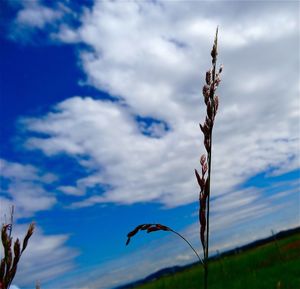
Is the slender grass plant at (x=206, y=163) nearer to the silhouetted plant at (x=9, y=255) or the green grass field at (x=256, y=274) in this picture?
the silhouetted plant at (x=9, y=255)

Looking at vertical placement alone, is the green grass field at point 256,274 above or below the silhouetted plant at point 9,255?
above

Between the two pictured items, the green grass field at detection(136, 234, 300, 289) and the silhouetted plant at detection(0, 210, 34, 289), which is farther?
the green grass field at detection(136, 234, 300, 289)

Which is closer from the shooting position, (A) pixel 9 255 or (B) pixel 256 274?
(A) pixel 9 255

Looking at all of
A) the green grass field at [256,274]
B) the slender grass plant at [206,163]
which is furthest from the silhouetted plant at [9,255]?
the green grass field at [256,274]

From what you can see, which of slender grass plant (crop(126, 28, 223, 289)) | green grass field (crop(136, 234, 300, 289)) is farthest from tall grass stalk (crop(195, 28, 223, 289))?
green grass field (crop(136, 234, 300, 289))

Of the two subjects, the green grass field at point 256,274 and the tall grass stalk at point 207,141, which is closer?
the tall grass stalk at point 207,141

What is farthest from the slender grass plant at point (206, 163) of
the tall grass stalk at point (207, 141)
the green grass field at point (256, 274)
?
the green grass field at point (256, 274)

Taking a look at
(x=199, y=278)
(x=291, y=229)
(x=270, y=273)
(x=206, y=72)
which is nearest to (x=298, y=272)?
(x=270, y=273)

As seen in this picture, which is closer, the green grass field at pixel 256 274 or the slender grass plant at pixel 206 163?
the slender grass plant at pixel 206 163

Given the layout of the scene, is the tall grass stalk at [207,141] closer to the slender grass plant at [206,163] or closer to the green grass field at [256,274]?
the slender grass plant at [206,163]

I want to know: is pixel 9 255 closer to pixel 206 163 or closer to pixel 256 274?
pixel 206 163

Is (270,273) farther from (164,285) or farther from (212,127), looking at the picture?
(212,127)

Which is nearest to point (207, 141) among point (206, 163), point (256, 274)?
point (206, 163)

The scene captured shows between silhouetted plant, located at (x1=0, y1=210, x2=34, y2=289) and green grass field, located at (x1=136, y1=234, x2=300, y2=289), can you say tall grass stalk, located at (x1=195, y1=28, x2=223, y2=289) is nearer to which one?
silhouetted plant, located at (x1=0, y1=210, x2=34, y2=289)
